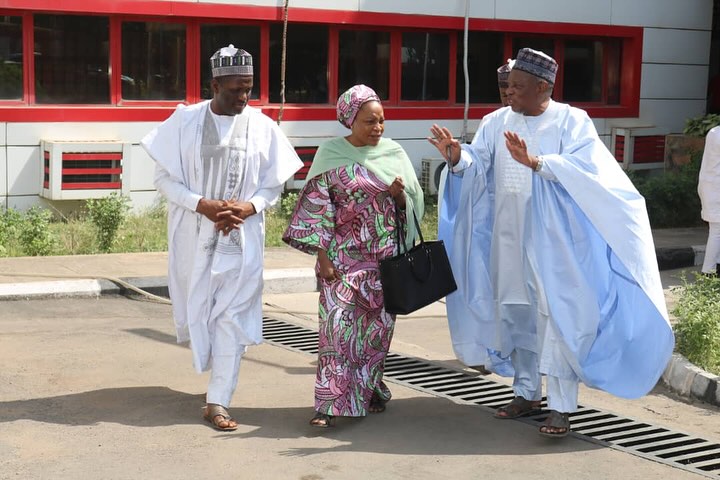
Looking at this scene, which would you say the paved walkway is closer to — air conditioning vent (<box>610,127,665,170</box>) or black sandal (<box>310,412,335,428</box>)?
black sandal (<box>310,412,335,428</box>)

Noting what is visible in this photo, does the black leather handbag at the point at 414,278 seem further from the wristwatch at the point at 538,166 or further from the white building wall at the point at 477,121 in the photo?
the white building wall at the point at 477,121

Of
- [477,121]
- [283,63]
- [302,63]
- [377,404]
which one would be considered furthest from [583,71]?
[377,404]

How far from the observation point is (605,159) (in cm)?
628

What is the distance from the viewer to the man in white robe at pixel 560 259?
20.1 feet

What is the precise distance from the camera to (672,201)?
14828 millimetres

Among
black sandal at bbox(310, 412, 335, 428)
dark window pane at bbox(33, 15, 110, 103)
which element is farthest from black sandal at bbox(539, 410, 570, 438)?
dark window pane at bbox(33, 15, 110, 103)

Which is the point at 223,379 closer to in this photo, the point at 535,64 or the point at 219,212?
the point at 219,212

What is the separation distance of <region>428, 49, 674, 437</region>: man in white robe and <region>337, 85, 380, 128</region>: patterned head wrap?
40cm

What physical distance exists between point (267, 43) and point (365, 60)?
1483 mm

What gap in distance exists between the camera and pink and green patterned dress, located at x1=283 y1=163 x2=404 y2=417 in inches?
248

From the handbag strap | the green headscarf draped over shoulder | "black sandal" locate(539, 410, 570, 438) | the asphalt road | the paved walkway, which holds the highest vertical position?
the green headscarf draped over shoulder

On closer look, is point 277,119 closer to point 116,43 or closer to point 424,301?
point 116,43

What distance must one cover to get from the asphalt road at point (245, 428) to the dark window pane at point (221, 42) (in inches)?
255

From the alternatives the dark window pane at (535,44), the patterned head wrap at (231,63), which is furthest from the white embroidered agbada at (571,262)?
the dark window pane at (535,44)
